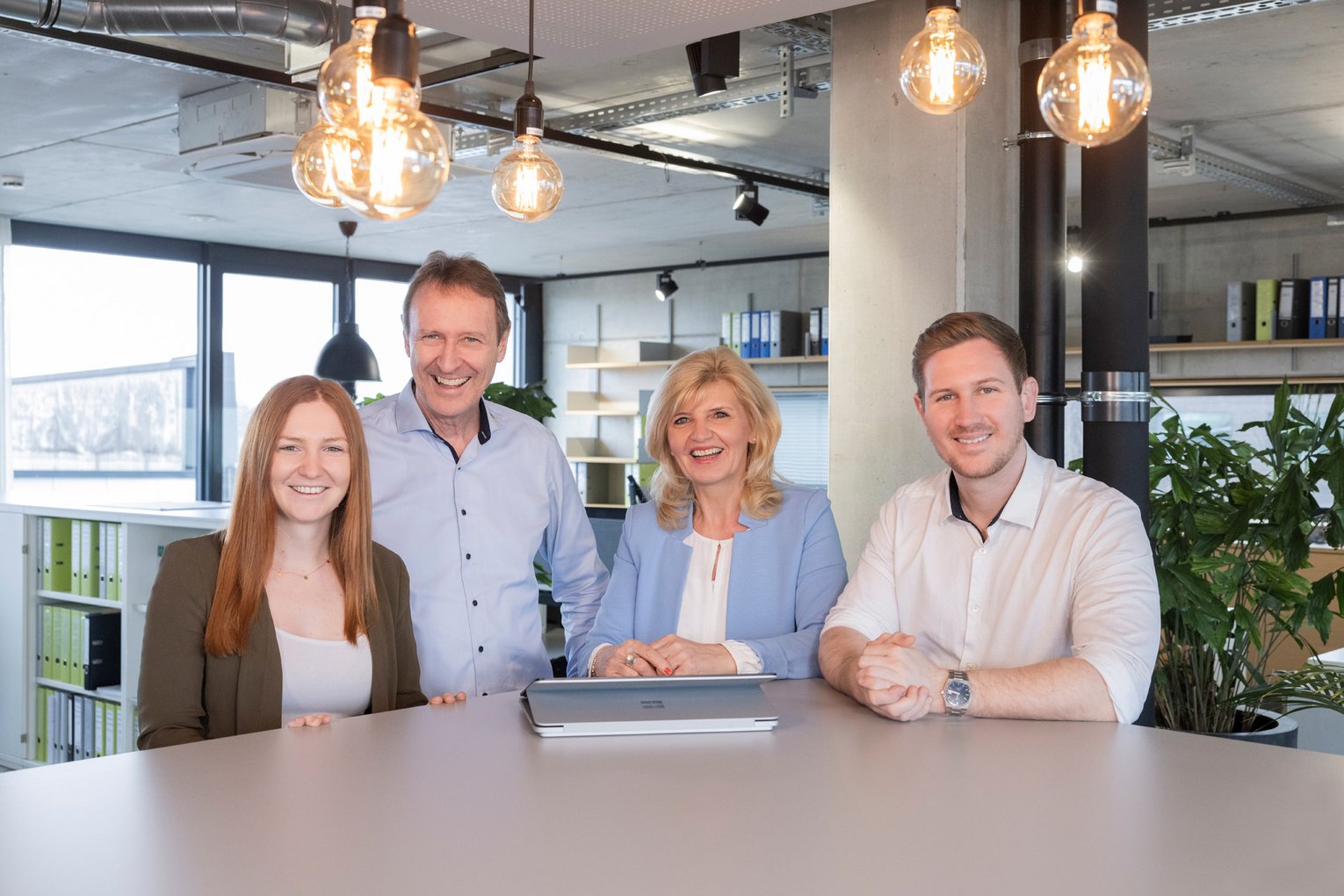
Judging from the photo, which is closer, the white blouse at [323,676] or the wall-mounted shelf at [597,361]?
the white blouse at [323,676]

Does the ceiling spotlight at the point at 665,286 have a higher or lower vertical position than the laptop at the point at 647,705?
higher

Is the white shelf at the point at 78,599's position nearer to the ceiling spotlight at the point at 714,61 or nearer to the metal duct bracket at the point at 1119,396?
the ceiling spotlight at the point at 714,61

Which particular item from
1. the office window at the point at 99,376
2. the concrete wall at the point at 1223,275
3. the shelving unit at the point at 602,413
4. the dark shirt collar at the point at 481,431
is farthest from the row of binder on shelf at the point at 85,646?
the concrete wall at the point at 1223,275

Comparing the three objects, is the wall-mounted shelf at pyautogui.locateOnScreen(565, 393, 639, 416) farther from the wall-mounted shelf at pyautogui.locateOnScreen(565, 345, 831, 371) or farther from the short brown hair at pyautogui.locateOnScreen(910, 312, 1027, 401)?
the short brown hair at pyautogui.locateOnScreen(910, 312, 1027, 401)

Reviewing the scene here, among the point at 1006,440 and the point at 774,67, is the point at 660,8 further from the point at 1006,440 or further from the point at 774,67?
the point at 774,67

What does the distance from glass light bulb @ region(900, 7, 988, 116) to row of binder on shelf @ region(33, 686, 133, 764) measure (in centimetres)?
450

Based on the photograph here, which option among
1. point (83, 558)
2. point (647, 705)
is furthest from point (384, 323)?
point (647, 705)

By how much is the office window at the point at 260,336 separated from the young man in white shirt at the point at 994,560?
23.6ft

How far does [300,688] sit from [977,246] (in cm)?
212

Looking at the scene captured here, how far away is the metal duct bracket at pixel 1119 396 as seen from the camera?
2.66 metres

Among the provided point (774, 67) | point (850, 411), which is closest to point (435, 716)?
point (850, 411)

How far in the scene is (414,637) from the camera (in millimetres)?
2373

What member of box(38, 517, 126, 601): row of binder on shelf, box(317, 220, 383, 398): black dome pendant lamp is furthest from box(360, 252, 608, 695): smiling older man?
box(317, 220, 383, 398): black dome pendant lamp

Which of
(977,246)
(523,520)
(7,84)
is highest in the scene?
(7,84)
